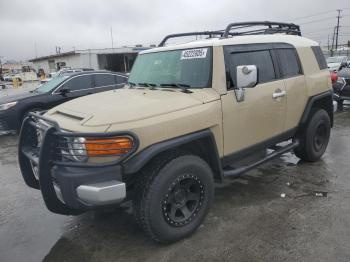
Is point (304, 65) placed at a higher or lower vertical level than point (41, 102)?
higher

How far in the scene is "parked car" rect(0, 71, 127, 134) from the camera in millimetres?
8859

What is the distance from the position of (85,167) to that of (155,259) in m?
1.10

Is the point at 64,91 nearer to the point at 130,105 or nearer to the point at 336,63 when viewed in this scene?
the point at 130,105

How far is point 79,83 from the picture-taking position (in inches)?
382

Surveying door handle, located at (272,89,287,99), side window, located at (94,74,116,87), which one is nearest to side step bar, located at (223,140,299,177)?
door handle, located at (272,89,287,99)

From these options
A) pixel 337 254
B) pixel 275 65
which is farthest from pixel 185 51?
pixel 337 254

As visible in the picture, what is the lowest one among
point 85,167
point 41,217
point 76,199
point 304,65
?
point 41,217

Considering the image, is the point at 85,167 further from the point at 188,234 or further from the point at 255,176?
the point at 255,176

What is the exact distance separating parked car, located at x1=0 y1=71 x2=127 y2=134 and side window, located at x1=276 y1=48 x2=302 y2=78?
6120mm

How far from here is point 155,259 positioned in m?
3.29

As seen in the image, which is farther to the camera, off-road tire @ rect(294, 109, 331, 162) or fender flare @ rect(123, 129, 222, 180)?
off-road tire @ rect(294, 109, 331, 162)

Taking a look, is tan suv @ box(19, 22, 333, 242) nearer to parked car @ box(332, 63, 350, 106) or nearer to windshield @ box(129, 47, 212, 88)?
windshield @ box(129, 47, 212, 88)

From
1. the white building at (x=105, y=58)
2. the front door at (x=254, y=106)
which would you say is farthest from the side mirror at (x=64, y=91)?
the white building at (x=105, y=58)

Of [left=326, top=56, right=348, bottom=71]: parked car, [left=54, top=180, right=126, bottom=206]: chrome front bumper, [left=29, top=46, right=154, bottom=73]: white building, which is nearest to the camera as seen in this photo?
[left=54, top=180, right=126, bottom=206]: chrome front bumper
